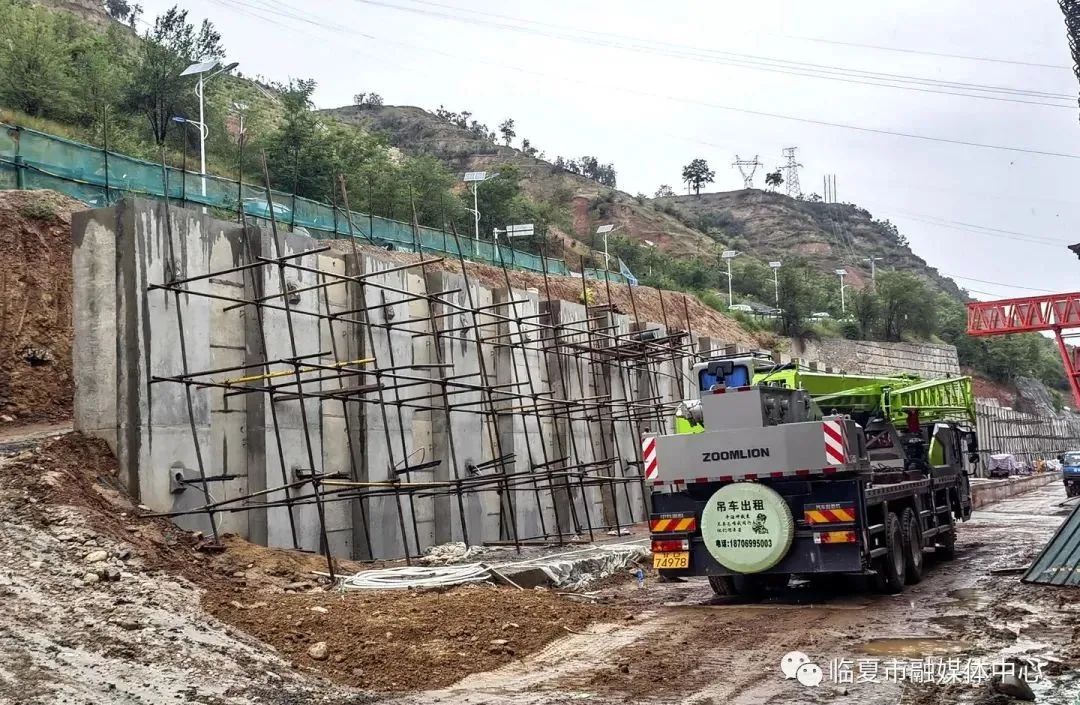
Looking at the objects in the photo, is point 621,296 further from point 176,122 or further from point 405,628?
point 405,628

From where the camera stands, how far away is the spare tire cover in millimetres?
11906

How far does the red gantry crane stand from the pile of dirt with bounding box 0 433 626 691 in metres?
26.5

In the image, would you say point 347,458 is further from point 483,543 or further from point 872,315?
point 872,315

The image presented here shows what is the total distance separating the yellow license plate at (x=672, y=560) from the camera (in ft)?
41.3

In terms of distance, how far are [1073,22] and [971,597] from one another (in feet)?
21.9

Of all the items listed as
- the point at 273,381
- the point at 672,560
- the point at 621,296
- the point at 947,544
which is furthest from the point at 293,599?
the point at 621,296

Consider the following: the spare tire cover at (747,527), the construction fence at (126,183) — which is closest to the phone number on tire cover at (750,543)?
Answer: the spare tire cover at (747,527)

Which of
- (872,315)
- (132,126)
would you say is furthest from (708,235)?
(132,126)

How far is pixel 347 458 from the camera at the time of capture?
15695mm

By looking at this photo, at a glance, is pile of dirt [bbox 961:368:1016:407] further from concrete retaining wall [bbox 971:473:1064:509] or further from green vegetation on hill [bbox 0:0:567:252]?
green vegetation on hill [bbox 0:0:567:252]

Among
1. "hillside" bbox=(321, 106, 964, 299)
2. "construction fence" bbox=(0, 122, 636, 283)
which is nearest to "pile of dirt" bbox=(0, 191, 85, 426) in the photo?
"construction fence" bbox=(0, 122, 636, 283)

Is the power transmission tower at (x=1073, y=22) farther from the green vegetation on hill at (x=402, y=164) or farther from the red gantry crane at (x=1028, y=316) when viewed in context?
the red gantry crane at (x=1028, y=316)

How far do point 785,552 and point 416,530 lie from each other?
20.4 ft

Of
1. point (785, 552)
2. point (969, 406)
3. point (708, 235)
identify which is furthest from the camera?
point (708, 235)
